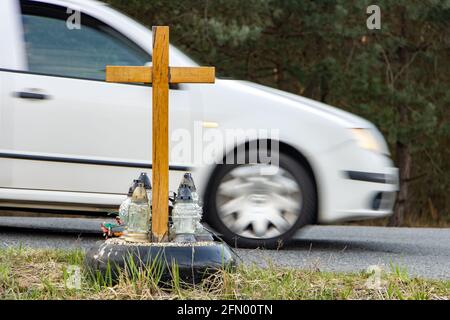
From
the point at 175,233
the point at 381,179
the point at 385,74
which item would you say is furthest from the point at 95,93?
the point at 385,74

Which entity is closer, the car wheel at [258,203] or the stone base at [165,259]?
the stone base at [165,259]

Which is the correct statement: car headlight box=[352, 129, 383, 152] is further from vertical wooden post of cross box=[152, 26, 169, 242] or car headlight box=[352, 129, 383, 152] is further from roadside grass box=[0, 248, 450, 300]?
vertical wooden post of cross box=[152, 26, 169, 242]

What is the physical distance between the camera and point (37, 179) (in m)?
7.00

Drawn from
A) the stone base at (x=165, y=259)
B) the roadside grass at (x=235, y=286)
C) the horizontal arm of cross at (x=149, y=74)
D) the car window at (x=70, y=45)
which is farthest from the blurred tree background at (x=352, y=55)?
the stone base at (x=165, y=259)

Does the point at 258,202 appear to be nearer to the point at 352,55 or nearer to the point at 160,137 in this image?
the point at 160,137

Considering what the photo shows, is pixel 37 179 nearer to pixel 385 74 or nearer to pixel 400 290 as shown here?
pixel 400 290

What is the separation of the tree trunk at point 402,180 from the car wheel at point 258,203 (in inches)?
387

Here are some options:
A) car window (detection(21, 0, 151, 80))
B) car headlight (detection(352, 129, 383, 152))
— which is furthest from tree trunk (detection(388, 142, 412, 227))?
car window (detection(21, 0, 151, 80))

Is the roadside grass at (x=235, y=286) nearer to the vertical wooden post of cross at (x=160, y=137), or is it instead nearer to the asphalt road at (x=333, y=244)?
the vertical wooden post of cross at (x=160, y=137)

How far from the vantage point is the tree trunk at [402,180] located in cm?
1666

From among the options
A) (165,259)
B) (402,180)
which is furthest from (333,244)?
(402,180)

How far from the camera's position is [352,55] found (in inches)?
651

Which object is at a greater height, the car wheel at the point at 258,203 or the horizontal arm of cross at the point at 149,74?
the horizontal arm of cross at the point at 149,74

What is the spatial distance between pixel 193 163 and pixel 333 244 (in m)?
1.60
